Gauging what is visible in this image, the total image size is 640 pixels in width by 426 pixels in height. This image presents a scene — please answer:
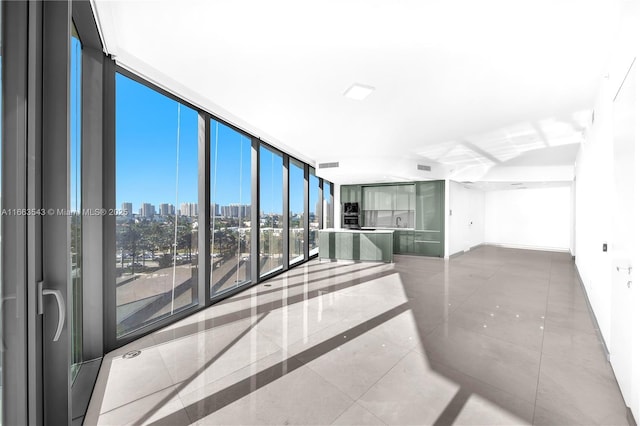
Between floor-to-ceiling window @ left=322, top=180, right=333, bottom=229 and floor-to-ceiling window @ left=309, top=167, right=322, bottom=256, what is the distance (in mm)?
342

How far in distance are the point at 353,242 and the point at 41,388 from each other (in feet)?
23.0

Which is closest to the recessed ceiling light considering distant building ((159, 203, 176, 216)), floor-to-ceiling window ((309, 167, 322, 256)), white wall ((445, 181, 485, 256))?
distant building ((159, 203, 176, 216))

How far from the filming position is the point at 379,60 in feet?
9.12

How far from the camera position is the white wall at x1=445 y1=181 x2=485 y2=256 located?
8.64m

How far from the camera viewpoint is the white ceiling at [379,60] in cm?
212

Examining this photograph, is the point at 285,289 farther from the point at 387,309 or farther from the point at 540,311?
the point at 540,311

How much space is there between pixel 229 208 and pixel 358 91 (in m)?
2.73

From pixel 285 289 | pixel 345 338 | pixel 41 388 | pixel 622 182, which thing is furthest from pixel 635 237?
pixel 285 289

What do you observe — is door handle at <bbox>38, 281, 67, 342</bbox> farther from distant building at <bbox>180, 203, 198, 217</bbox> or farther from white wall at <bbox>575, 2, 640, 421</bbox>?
white wall at <bbox>575, 2, 640, 421</bbox>

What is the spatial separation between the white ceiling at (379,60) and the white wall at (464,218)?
12.7 feet

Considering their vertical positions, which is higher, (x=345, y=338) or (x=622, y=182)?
(x=622, y=182)

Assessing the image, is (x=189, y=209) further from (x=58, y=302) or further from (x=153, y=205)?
(x=58, y=302)

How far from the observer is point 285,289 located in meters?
4.94

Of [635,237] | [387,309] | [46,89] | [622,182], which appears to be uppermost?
[46,89]
